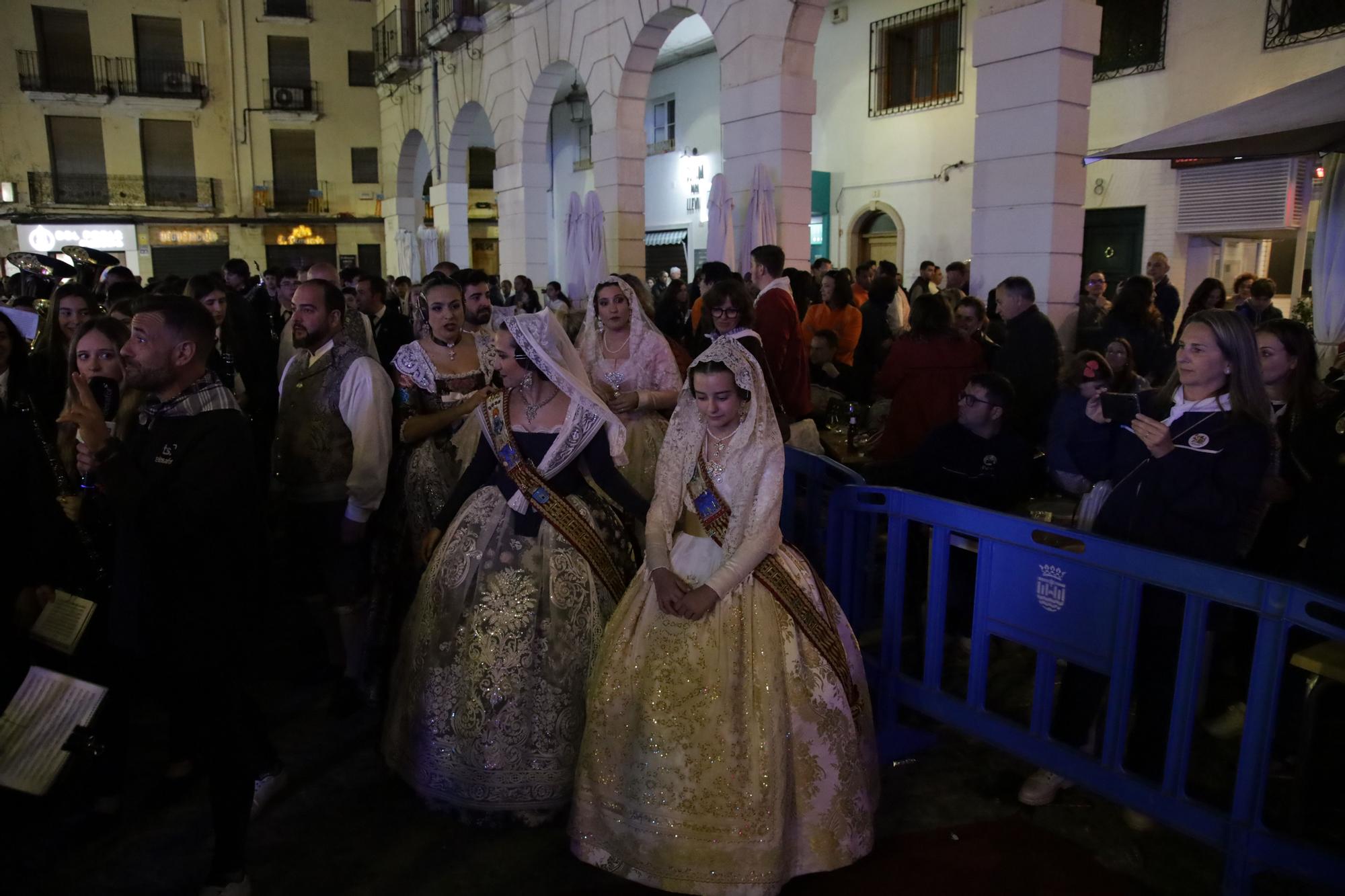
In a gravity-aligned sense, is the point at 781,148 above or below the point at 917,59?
below

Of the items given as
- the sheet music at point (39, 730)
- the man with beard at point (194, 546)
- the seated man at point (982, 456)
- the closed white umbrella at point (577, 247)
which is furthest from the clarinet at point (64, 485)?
the closed white umbrella at point (577, 247)

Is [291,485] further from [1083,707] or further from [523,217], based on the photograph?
[523,217]

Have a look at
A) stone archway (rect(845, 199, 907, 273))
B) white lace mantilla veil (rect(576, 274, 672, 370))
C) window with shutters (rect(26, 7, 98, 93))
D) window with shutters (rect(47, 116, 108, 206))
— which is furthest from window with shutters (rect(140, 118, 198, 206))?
white lace mantilla veil (rect(576, 274, 672, 370))

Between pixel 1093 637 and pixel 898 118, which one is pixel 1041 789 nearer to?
pixel 1093 637

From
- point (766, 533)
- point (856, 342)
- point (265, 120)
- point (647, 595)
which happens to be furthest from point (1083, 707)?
point (265, 120)

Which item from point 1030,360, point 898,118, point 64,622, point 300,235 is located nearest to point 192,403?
point 64,622

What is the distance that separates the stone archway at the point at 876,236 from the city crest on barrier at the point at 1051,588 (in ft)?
45.2

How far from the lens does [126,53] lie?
26.6 meters

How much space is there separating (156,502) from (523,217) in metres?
13.2

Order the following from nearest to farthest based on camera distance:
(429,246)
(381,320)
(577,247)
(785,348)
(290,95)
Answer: (785,348) < (381,320) < (577,247) < (429,246) < (290,95)

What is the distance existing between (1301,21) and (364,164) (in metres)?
25.3

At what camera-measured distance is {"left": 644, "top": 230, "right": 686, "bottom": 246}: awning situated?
20688 millimetres

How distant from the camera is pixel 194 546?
2.79 metres

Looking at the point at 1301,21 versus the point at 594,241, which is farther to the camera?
the point at 594,241
